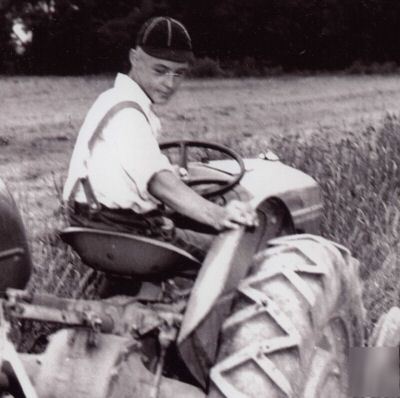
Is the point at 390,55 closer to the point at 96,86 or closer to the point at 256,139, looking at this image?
the point at 256,139

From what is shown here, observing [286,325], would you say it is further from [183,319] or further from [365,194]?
[365,194]

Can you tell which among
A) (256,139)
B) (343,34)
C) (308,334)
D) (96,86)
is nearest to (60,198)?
(96,86)

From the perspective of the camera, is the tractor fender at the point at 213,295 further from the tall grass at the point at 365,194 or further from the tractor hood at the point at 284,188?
the tall grass at the point at 365,194

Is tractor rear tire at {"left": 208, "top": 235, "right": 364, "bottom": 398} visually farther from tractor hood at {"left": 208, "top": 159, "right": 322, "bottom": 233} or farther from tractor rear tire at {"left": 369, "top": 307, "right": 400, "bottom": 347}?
tractor rear tire at {"left": 369, "top": 307, "right": 400, "bottom": 347}

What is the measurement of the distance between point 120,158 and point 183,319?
1.72 feet

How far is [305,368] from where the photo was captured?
3070mm

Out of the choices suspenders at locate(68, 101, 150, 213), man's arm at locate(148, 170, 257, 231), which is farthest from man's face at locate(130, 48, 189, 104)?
man's arm at locate(148, 170, 257, 231)

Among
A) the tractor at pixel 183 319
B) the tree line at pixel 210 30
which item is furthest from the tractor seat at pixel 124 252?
the tree line at pixel 210 30

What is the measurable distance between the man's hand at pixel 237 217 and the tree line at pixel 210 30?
4.59 feet

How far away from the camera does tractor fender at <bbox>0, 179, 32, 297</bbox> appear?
3.10 m

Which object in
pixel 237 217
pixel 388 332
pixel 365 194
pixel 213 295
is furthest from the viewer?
pixel 365 194

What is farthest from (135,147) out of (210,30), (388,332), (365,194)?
(365,194)

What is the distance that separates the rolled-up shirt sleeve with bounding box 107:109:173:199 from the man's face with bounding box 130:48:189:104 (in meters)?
0.17

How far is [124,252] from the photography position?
3107mm
